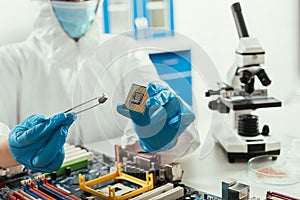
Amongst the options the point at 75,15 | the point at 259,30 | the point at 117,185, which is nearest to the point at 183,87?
the point at 117,185

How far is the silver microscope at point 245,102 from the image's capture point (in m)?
1.47

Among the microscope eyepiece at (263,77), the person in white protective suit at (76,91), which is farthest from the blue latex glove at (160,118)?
the microscope eyepiece at (263,77)

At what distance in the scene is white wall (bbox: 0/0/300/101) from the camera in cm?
A: 325

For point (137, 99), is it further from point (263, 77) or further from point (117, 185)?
point (263, 77)

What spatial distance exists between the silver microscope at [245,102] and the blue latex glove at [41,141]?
1.71ft

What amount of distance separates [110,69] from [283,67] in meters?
2.10

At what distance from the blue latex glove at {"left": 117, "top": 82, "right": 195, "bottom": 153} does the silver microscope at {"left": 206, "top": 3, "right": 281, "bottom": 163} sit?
27cm

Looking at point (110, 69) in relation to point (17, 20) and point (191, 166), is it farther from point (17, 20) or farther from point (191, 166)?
point (17, 20)

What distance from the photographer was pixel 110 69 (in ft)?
5.60

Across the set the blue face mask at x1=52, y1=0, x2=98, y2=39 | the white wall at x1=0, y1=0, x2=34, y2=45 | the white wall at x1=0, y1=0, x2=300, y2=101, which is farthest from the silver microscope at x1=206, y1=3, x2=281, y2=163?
the white wall at x1=0, y1=0, x2=300, y2=101

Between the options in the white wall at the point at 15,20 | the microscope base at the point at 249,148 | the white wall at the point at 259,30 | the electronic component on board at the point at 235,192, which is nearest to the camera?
the electronic component on board at the point at 235,192

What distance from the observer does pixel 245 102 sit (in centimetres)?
153

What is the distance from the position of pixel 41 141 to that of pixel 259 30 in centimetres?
251

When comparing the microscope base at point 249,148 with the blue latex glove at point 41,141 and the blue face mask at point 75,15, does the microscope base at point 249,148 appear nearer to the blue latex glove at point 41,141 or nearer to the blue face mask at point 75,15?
the blue latex glove at point 41,141
